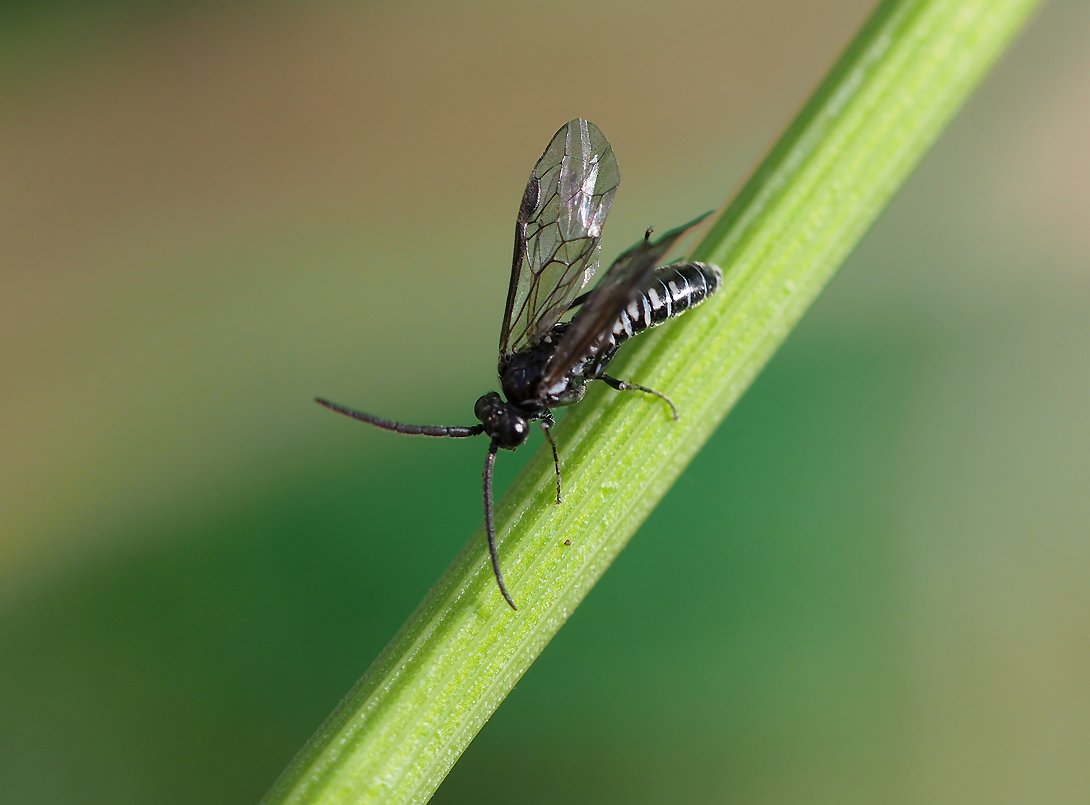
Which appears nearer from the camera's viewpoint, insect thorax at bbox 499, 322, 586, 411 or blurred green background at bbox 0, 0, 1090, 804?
insect thorax at bbox 499, 322, 586, 411

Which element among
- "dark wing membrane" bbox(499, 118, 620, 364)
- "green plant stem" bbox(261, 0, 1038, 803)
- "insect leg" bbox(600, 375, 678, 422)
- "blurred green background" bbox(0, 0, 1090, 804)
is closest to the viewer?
"green plant stem" bbox(261, 0, 1038, 803)

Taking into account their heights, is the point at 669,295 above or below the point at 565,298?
below

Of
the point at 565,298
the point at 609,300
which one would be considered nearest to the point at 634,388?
the point at 609,300

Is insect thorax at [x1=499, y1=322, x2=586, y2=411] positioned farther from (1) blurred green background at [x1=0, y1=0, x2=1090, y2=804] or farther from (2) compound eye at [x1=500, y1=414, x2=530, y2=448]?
(1) blurred green background at [x1=0, y1=0, x2=1090, y2=804]

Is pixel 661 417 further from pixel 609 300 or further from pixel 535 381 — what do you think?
pixel 535 381

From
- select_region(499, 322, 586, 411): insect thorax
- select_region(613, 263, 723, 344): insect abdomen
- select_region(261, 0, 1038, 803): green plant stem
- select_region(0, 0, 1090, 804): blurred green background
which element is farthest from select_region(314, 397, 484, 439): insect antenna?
select_region(0, 0, 1090, 804): blurred green background

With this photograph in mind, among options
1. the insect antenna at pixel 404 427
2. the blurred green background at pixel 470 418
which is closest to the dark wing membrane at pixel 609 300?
the insect antenna at pixel 404 427
